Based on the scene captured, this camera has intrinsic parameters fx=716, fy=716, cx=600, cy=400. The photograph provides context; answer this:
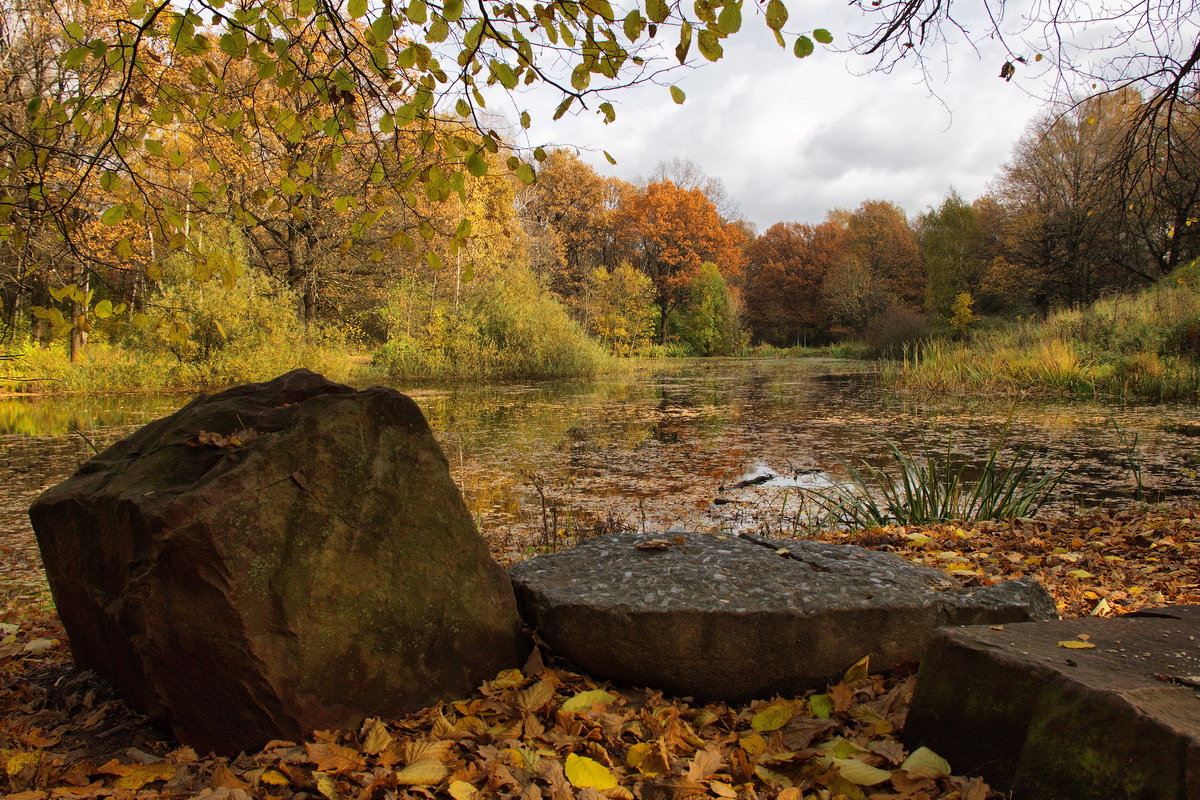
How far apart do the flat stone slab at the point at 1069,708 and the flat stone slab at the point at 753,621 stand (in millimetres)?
376

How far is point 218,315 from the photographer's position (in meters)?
15.8

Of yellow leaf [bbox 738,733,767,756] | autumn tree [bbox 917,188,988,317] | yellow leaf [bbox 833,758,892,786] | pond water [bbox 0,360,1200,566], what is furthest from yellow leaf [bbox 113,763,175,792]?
autumn tree [bbox 917,188,988,317]

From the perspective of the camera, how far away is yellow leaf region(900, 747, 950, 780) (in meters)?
1.66

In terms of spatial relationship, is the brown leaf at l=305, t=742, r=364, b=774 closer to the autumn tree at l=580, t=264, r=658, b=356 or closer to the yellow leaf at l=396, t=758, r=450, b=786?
the yellow leaf at l=396, t=758, r=450, b=786

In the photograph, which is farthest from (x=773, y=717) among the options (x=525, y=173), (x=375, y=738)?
(x=525, y=173)

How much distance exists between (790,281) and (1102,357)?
127 feet

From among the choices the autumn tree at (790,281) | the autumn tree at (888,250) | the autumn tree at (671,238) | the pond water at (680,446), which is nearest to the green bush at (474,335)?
the pond water at (680,446)

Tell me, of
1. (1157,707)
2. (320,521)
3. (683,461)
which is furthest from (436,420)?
(1157,707)

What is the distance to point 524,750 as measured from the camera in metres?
1.90

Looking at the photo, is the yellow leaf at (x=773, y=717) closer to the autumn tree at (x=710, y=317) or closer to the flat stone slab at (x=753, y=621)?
the flat stone slab at (x=753, y=621)

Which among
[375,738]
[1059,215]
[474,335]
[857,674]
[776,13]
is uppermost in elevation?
[1059,215]

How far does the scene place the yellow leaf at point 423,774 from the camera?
5.78ft

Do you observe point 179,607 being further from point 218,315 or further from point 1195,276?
point 1195,276

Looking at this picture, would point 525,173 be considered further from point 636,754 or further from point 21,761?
point 21,761
